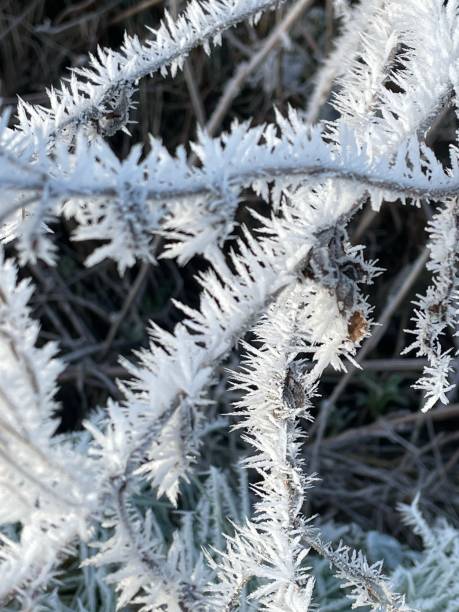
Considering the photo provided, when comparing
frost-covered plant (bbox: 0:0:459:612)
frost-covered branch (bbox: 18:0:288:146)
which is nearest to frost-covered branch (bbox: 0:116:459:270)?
frost-covered plant (bbox: 0:0:459:612)

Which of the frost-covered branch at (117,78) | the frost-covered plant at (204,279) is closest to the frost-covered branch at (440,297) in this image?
the frost-covered plant at (204,279)

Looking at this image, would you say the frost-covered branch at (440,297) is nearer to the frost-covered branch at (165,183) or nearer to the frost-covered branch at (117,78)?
the frost-covered branch at (165,183)

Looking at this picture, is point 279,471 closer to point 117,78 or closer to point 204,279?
point 204,279

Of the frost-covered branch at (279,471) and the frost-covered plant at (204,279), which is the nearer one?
the frost-covered plant at (204,279)

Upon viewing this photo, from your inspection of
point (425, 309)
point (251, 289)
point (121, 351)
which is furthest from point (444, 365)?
point (121, 351)

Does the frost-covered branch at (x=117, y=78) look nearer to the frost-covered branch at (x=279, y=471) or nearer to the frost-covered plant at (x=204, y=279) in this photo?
the frost-covered plant at (x=204, y=279)

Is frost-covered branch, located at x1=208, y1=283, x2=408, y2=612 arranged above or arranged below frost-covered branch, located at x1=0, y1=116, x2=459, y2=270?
below

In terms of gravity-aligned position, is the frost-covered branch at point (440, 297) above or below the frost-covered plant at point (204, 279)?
below

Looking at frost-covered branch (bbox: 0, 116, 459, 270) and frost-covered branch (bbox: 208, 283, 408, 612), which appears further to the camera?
frost-covered branch (bbox: 208, 283, 408, 612)

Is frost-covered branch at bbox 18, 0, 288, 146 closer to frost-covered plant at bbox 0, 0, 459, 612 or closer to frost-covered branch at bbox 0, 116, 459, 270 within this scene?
frost-covered plant at bbox 0, 0, 459, 612
